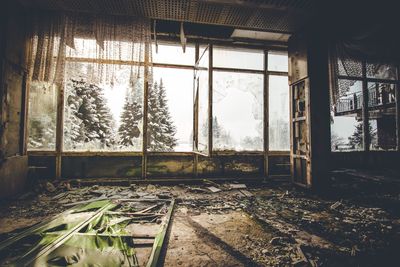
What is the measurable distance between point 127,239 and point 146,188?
2.80 m

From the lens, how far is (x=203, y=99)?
5.49 m

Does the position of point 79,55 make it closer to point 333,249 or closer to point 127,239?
point 127,239

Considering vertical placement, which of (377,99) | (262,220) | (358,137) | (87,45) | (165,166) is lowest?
(262,220)

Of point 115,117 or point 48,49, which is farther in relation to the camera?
point 115,117

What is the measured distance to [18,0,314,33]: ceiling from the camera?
3.91 m

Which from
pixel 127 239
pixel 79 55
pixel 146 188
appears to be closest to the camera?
pixel 127 239

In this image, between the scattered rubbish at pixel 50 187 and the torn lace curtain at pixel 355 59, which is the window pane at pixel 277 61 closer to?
the torn lace curtain at pixel 355 59

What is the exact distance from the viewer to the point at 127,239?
2.37 meters

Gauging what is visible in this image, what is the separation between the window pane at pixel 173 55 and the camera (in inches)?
237

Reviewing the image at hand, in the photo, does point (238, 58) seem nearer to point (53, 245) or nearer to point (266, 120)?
point (266, 120)

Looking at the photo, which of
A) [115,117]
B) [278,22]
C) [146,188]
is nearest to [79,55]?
[115,117]

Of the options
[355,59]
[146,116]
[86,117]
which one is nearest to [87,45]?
[86,117]

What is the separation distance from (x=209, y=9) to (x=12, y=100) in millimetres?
4426

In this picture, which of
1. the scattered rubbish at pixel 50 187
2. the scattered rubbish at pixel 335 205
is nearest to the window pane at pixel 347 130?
the scattered rubbish at pixel 335 205
